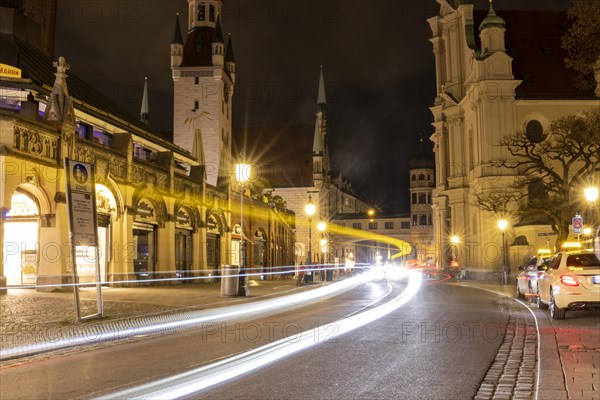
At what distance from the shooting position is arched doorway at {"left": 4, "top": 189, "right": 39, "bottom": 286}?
2856 cm

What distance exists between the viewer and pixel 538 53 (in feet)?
214

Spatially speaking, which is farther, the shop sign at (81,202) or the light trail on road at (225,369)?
the shop sign at (81,202)

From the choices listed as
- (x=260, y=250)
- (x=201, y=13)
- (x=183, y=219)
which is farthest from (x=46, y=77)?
(x=201, y=13)

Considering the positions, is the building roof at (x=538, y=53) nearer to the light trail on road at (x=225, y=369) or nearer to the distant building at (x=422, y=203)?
the light trail on road at (x=225, y=369)

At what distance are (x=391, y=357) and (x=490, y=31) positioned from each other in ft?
184

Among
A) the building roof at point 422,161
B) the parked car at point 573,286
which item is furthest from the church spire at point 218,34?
the parked car at point 573,286

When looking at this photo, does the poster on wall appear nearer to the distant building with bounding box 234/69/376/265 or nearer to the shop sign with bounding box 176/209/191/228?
the shop sign with bounding box 176/209/191/228

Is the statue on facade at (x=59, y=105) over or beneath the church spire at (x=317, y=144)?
beneath

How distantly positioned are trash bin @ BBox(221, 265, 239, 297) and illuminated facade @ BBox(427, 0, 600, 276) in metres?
33.3

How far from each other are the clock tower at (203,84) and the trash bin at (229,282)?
6192cm

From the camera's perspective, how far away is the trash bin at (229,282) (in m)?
25.3

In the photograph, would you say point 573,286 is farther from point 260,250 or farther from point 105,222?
point 260,250

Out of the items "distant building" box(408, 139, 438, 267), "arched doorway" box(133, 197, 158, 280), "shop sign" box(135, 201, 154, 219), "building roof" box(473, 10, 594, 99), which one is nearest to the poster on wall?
"shop sign" box(135, 201, 154, 219)

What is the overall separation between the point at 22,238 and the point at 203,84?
6275cm
